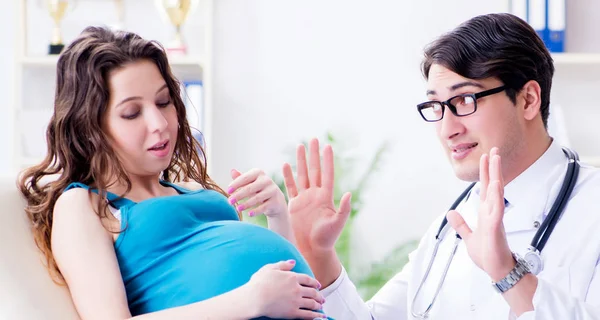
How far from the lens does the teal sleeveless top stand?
153 cm

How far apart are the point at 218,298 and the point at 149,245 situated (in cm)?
21

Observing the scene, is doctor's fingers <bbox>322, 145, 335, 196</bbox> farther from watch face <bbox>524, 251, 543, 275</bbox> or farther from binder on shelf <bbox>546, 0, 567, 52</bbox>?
binder on shelf <bbox>546, 0, 567, 52</bbox>

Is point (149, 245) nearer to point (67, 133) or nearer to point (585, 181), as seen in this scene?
point (67, 133)

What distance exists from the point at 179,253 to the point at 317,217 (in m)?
0.46

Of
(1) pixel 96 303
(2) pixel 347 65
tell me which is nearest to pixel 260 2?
(2) pixel 347 65

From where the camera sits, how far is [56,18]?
11.3 feet

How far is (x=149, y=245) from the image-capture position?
1570mm

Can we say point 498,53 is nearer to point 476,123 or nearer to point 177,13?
point 476,123

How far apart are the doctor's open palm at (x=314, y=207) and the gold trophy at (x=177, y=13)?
5.32 ft

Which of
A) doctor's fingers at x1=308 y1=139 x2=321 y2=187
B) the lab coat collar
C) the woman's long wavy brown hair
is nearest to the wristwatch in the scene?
the lab coat collar

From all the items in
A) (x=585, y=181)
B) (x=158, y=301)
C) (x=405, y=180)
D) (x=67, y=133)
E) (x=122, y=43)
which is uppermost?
(x=122, y=43)

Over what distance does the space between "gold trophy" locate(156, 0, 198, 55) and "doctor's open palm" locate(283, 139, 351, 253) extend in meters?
1.62

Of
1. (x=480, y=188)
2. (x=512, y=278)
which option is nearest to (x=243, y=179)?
(x=480, y=188)

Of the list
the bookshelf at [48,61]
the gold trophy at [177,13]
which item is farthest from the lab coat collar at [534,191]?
the gold trophy at [177,13]
